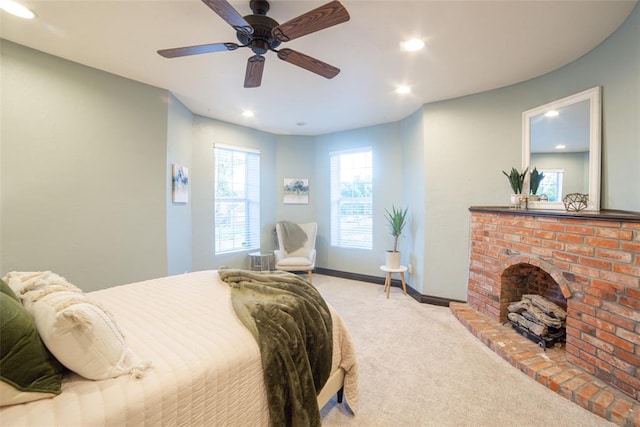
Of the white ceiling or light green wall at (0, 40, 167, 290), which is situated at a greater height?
the white ceiling

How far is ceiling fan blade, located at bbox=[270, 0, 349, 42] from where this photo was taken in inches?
54.6

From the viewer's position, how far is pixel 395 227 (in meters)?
4.03

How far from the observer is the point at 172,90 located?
122 inches

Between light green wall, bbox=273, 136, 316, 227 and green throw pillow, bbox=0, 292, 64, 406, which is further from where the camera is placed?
light green wall, bbox=273, 136, 316, 227

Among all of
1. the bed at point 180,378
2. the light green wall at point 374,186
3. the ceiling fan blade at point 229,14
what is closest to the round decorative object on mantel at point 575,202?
the light green wall at point 374,186

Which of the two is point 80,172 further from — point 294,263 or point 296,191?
point 296,191

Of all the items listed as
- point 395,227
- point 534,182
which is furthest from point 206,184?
point 534,182

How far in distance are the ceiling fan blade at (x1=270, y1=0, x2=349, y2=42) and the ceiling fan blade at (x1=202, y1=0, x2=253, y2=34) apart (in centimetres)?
18

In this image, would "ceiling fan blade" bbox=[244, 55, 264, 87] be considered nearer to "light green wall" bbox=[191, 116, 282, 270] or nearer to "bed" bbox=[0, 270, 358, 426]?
"bed" bbox=[0, 270, 358, 426]

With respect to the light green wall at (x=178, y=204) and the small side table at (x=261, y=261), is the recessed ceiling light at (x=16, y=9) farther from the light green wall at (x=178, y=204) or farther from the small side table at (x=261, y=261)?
the small side table at (x=261, y=261)

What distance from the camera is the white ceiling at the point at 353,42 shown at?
180 centimetres

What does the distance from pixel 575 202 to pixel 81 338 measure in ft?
11.2

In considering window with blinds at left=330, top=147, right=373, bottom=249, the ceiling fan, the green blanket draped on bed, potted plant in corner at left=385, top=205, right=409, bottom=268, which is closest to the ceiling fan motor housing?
the ceiling fan

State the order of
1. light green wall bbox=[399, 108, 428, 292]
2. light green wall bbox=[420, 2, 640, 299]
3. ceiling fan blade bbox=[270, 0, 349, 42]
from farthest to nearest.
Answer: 1. light green wall bbox=[399, 108, 428, 292]
2. light green wall bbox=[420, 2, 640, 299]
3. ceiling fan blade bbox=[270, 0, 349, 42]
